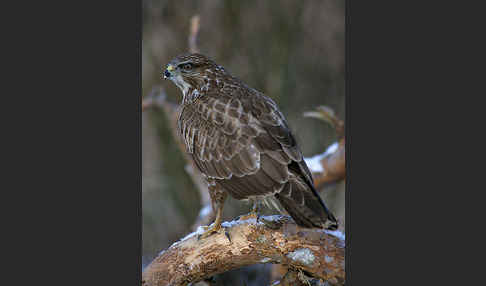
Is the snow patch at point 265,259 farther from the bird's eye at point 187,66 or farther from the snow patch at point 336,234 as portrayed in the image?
the bird's eye at point 187,66

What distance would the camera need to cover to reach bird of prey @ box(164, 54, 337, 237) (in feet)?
11.3

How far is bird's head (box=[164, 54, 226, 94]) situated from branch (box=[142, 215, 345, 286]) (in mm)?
1183

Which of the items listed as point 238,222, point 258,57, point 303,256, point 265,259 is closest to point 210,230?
point 238,222

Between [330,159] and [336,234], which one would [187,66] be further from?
[336,234]

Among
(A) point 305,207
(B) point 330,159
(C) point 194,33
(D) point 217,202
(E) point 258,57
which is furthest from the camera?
(C) point 194,33

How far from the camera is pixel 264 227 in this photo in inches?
149

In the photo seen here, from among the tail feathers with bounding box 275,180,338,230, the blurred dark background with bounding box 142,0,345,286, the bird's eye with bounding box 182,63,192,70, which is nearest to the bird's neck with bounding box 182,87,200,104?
the bird's eye with bounding box 182,63,192,70

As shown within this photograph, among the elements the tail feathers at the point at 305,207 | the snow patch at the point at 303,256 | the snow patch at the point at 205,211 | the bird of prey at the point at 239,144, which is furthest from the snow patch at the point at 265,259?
the snow patch at the point at 205,211

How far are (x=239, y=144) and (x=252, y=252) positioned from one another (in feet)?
2.85

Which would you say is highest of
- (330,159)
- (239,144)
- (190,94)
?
(190,94)

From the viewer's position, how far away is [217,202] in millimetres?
3822

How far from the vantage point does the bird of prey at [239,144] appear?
3439 millimetres

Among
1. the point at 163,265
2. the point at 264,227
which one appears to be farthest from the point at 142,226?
the point at 264,227

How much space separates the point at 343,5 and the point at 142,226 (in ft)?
8.00
